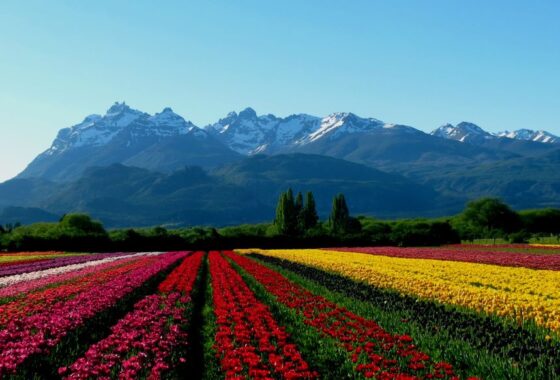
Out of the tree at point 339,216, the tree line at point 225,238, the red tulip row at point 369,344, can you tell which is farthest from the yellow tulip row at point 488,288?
the tree at point 339,216

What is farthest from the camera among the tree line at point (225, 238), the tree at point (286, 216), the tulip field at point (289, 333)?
the tree at point (286, 216)

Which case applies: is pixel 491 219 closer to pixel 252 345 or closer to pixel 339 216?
pixel 339 216

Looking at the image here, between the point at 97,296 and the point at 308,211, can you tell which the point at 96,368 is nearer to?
the point at 97,296

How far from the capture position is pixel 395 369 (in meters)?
11.3

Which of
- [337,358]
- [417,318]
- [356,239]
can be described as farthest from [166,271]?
[356,239]

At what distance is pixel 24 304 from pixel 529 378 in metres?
17.4

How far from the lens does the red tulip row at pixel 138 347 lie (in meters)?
10.6

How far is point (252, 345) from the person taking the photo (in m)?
13.7

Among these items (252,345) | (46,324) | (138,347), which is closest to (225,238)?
(46,324)

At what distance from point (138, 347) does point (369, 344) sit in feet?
18.2

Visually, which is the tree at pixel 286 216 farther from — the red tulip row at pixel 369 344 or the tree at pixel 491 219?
the red tulip row at pixel 369 344

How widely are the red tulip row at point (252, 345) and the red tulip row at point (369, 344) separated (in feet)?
4.31

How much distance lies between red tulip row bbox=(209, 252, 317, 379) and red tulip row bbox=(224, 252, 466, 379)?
1.31 meters

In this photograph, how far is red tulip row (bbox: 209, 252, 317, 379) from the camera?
11031 mm
